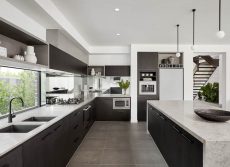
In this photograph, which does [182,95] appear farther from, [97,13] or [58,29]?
[58,29]

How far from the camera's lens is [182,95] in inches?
233

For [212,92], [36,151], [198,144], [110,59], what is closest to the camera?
[198,144]

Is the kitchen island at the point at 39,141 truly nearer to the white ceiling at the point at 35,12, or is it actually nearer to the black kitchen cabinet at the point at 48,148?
the black kitchen cabinet at the point at 48,148

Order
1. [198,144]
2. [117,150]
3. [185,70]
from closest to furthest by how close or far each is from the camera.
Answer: [198,144] → [117,150] → [185,70]

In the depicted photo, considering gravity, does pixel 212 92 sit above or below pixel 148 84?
below

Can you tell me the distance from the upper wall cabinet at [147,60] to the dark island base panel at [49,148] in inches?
130

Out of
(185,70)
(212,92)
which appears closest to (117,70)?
(185,70)

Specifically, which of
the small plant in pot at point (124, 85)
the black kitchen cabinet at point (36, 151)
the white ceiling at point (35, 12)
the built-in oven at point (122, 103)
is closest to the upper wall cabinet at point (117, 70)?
the small plant in pot at point (124, 85)

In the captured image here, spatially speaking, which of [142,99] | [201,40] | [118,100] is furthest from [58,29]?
[201,40]

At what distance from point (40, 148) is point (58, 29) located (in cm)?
231

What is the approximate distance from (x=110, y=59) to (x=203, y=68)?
5.94m

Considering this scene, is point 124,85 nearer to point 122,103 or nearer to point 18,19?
point 122,103

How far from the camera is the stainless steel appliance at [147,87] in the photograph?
593 centimetres

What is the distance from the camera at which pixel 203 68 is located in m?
9.83
